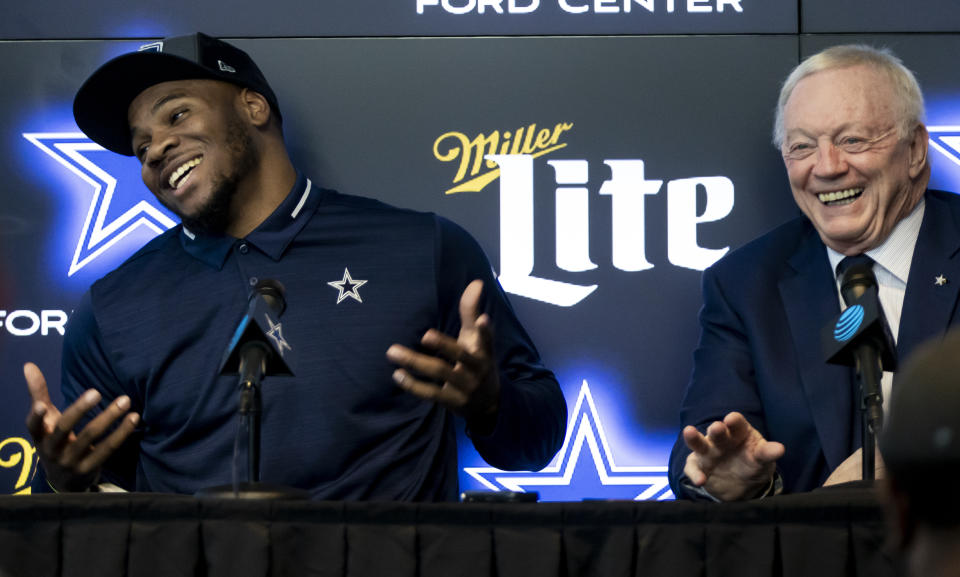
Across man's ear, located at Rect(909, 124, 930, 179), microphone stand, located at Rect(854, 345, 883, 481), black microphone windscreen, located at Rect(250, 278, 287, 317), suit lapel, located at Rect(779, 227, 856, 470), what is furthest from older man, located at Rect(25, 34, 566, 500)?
man's ear, located at Rect(909, 124, 930, 179)

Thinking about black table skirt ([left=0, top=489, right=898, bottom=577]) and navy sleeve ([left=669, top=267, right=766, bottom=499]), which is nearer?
black table skirt ([left=0, top=489, right=898, bottom=577])

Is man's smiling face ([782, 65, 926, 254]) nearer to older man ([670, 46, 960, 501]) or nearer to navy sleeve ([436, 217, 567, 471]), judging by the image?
older man ([670, 46, 960, 501])

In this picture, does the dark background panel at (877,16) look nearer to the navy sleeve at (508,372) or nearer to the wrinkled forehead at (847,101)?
the wrinkled forehead at (847,101)

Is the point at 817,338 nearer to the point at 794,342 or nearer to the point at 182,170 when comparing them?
the point at 794,342

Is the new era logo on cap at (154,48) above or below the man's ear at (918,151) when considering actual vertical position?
above

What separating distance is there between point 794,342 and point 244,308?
48.9 inches

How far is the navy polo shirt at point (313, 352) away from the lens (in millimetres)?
2633

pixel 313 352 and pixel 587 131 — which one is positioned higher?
pixel 587 131

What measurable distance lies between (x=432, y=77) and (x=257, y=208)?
60 centimetres

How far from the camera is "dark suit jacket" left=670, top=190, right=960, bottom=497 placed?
101 inches

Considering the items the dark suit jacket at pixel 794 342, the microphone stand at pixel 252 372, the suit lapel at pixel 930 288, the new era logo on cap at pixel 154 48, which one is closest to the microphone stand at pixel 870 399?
the dark suit jacket at pixel 794 342

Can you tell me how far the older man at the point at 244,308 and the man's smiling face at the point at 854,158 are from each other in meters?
0.74

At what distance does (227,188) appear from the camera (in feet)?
9.17

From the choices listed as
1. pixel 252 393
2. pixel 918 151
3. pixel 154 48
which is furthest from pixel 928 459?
pixel 154 48
